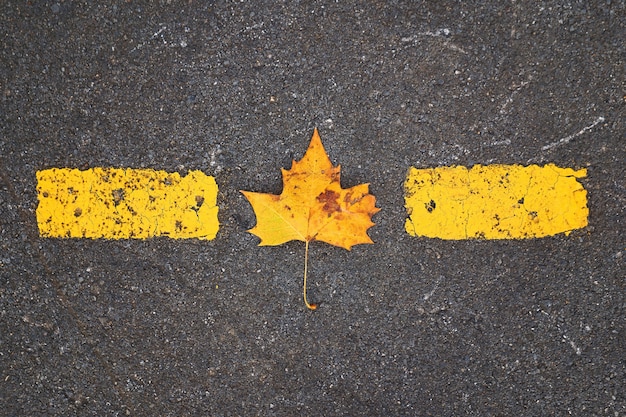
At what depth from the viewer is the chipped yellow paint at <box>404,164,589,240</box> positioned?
2121 millimetres

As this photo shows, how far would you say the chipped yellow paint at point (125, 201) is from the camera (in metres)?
2.17

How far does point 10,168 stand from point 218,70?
3.35 ft

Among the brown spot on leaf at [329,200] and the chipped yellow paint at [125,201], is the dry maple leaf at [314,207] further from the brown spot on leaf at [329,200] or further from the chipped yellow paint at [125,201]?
the chipped yellow paint at [125,201]

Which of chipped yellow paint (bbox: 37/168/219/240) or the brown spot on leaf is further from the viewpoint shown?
chipped yellow paint (bbox: 37/168/219/240)

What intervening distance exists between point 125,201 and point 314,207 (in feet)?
2.74

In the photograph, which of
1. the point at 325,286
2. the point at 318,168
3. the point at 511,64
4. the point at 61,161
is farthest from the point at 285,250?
Result: the point at 511,64

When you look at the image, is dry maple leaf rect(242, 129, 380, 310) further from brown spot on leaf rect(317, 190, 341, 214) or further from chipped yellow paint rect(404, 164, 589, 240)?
chipped yellow paint rect(404, 164, 589, 240)

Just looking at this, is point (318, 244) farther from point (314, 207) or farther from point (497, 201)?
point (497, 201)

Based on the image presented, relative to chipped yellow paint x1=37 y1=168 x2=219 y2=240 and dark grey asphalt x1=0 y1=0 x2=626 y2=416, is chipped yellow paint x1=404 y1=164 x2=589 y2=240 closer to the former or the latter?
dark grey asphalt x1=0 y1=0 x2=626 y2=416

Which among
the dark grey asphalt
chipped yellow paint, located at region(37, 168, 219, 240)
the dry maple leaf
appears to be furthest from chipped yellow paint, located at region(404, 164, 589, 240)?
chipped yellow paint, located at region(37, 168, 219, 240)

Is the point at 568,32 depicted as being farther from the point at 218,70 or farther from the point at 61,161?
the point at 61,161

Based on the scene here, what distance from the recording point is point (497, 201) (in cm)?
213

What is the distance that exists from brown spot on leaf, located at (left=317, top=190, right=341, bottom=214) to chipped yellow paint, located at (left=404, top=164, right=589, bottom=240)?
0.32 m

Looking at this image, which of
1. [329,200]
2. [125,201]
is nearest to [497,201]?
[329,200]
